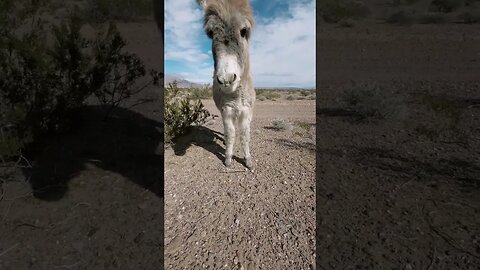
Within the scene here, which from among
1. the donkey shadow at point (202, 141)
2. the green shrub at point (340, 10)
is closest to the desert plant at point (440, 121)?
the donkey shadow at point (202, 141)

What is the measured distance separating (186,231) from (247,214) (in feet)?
1.86

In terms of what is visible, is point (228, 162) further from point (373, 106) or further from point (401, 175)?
point (373, 106)

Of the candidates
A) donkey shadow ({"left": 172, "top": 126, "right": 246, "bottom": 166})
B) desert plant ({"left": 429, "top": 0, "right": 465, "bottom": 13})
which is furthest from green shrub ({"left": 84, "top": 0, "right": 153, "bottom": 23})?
desert plant ({"left": 429, "top": 0, "right": 465, "bottom": 13})

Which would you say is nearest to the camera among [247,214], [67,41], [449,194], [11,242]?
[11,242]

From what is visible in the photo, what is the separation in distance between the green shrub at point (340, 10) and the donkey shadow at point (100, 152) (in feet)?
40.2

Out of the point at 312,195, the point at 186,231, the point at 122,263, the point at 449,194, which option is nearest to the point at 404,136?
the point at 449,194

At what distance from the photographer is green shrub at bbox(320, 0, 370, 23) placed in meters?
14.5

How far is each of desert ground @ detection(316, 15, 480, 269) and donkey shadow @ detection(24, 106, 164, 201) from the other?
1949 mm

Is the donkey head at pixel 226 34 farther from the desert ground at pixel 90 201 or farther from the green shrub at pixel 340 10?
the green shrub at pixel 340 10

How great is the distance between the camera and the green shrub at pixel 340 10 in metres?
14.5

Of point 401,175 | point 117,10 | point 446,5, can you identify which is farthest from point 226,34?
point 446,5

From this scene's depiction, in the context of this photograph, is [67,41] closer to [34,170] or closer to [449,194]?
[34,170]

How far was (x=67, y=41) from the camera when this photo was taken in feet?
13.1

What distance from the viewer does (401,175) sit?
336cm
